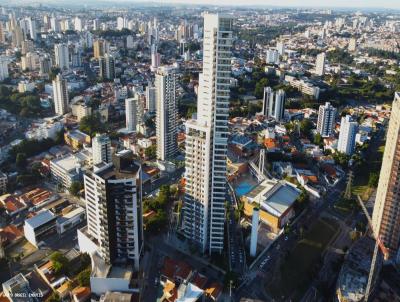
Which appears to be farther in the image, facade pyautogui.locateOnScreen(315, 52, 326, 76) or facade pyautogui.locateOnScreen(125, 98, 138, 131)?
facade pyautogui.locateOnScreen(315, 52, 326, 76)

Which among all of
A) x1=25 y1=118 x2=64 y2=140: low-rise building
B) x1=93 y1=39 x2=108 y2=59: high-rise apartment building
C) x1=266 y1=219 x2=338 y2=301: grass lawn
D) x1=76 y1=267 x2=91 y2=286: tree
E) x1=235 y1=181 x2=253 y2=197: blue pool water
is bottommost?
x1=266 y1=219 x2=338 y2=301: grass lawn

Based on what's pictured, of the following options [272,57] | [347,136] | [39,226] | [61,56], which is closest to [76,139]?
[39,226]

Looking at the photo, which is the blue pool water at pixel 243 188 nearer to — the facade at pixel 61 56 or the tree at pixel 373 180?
the tree at pixel 373 180

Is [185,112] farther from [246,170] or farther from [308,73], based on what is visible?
[308,73]

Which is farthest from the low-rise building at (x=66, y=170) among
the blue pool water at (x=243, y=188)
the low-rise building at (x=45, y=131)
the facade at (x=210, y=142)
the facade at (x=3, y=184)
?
the blue pool water at (x=243, y=188)

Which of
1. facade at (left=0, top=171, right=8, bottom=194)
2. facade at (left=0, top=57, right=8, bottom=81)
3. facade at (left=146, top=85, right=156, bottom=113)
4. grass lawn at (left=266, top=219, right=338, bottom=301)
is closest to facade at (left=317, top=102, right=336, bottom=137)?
grass lawn at (left=266, top=219, right=338, bottom=301)

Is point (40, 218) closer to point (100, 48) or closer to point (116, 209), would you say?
point (116, 209)

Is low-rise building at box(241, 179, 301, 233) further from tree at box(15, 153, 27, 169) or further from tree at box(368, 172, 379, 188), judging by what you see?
tree at box(15, 153, 27, 169)

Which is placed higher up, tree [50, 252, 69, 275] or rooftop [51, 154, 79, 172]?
rooftop [51, 154, 79, 172]
